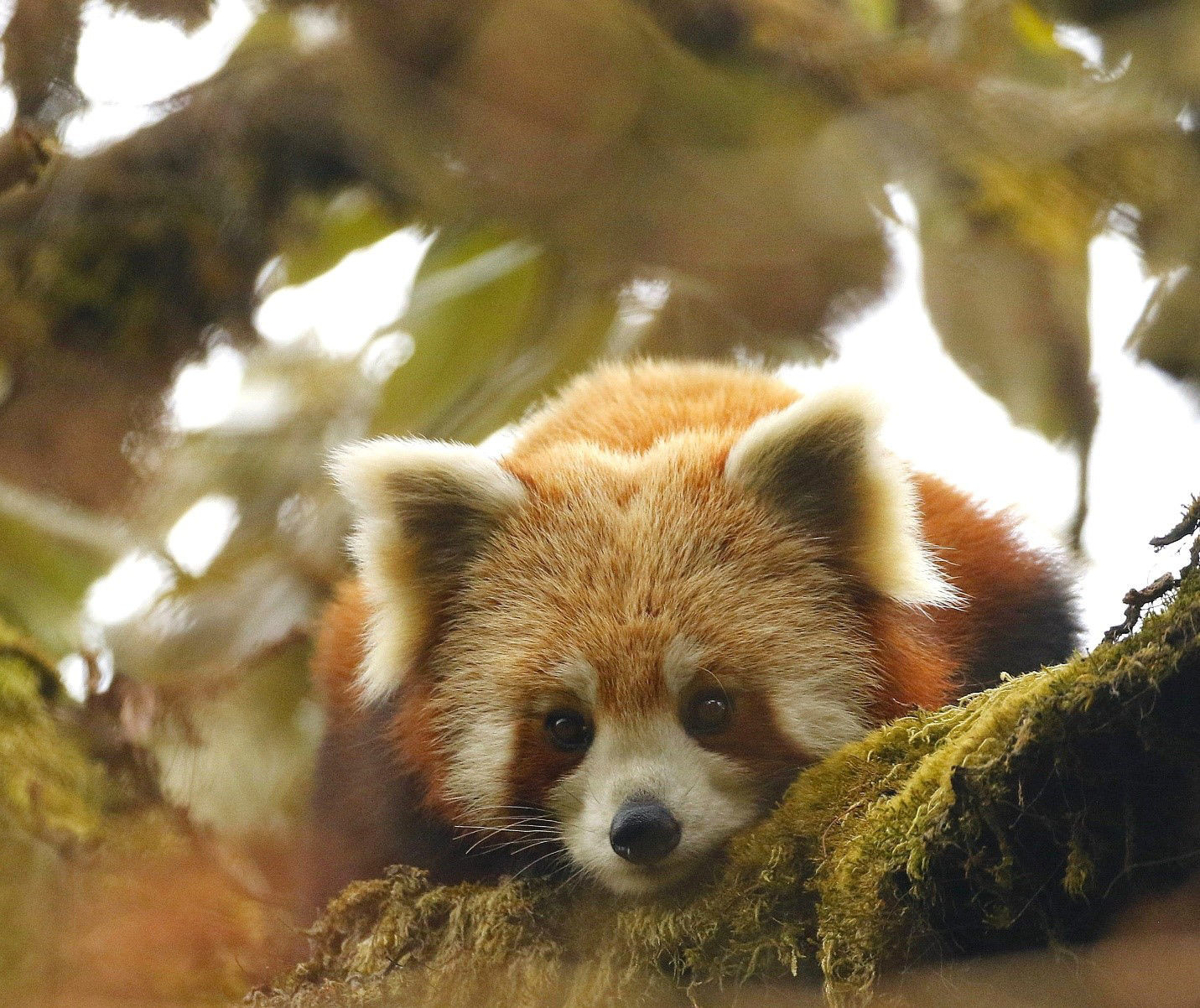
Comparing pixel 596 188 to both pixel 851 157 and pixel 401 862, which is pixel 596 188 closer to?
pixel 851 157

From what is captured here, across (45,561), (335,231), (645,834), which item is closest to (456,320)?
(335,231)

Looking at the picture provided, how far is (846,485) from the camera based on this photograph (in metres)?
3.29

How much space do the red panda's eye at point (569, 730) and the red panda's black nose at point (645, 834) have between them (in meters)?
0.32

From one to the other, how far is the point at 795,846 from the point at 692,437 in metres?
1.55

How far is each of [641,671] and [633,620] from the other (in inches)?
5.3

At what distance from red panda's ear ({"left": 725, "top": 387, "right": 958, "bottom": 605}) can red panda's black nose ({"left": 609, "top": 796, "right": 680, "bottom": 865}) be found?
2.91 feet

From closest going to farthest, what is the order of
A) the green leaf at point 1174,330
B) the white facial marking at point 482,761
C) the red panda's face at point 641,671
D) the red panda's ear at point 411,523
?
the red panda's face at point 641,671 < the white facial marking at point 482,761 < the red panda's ear at point 411,523 < the green leaf at point 1174,330

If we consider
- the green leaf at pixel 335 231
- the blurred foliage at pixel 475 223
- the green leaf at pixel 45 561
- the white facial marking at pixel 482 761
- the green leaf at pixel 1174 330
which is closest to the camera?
the white facial marking at pixel 482 761

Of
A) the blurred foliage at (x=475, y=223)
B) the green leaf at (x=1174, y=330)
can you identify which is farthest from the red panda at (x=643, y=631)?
the blurred foliage at (x=475, y=223)

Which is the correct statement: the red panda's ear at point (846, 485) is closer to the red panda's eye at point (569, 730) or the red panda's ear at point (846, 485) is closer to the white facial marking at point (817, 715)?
the white facial marking at point (817, 715)

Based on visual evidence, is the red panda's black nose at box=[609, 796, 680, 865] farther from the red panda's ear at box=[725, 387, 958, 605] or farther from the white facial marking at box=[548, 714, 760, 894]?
the red panda's ear at box=[725, 387, 958, 605]

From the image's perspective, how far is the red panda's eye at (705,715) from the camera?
3004 mm

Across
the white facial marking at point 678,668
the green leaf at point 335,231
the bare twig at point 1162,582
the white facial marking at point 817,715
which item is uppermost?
the bare twig at point 1162,582

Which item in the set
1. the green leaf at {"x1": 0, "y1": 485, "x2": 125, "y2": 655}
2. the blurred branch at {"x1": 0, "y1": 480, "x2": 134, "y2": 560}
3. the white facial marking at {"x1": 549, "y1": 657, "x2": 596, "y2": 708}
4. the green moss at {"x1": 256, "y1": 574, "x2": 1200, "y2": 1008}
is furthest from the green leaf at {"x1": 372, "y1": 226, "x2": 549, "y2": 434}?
the green moss at {"x1": 256, "y1": 574, "x2": 1200, "y2": 1008}
